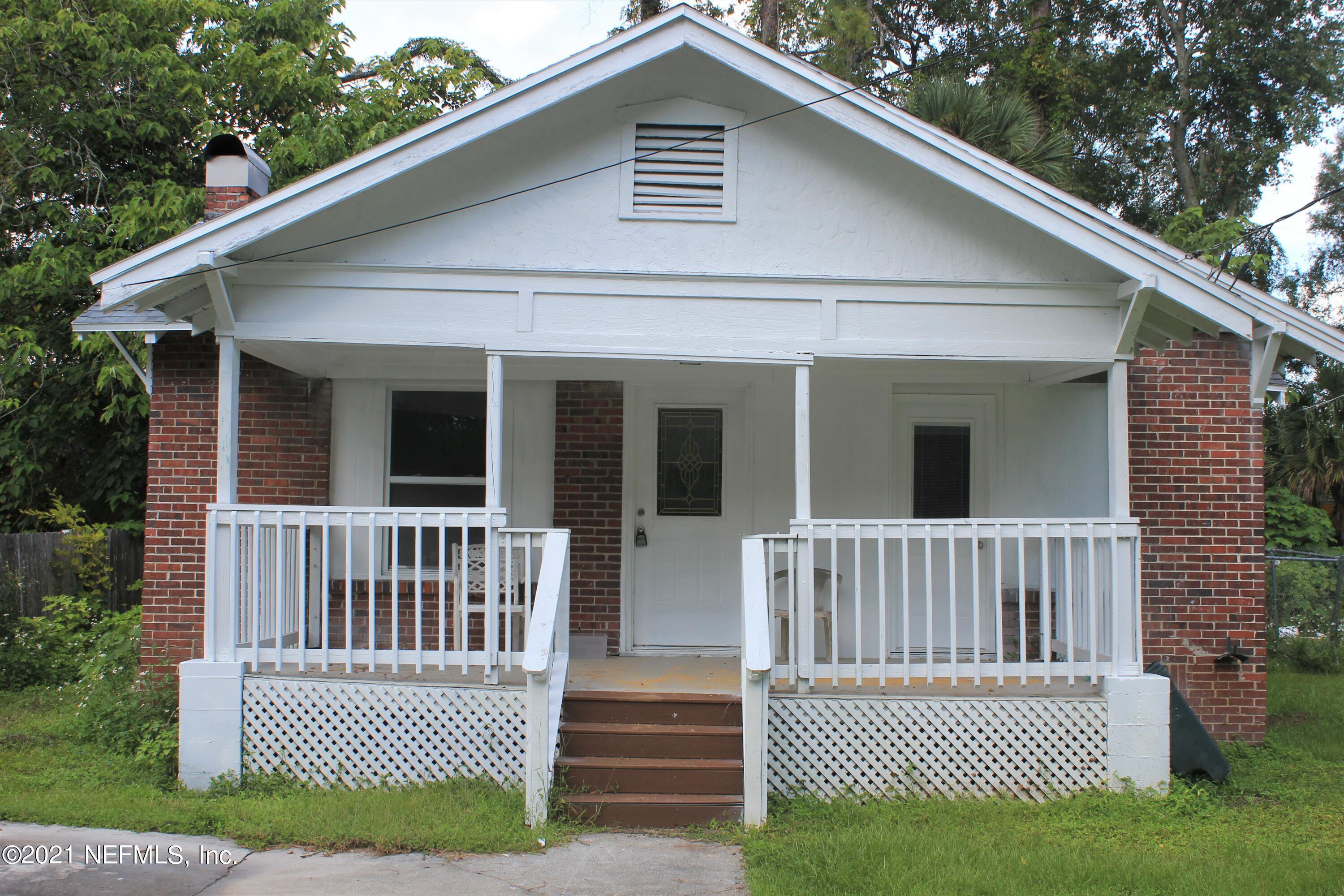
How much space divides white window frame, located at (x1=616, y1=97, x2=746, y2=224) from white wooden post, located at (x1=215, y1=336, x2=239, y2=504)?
2580 mm

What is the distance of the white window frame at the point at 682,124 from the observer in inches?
248

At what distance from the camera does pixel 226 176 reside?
7367mm

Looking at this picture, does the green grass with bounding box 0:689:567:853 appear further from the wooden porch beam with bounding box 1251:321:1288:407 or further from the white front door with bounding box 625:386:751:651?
the wooden porch beam with bounding box 1251:321:1288:407

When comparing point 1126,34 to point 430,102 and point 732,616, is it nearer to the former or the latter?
point 430,102

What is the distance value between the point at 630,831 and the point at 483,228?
12.1 feet

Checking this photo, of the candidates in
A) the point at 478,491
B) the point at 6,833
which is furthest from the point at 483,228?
the point at 6,833

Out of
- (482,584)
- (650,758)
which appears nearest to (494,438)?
(482,584)

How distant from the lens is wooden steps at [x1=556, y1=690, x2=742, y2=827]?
18.0 ft

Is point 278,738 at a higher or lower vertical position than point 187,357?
lower

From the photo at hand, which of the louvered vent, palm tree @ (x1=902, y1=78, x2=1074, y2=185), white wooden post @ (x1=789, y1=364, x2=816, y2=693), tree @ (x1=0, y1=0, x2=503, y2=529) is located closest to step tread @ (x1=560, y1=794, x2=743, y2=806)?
white wooden post @ (x1=789, y1=364, x2=816, y2=693)

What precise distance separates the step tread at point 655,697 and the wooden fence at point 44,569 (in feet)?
17.8

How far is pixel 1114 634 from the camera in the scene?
5.95 m

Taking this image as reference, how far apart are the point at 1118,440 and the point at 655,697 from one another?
3.31 meters

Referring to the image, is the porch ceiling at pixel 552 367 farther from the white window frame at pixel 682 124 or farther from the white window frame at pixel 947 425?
the white window frame at pixel 682 124
